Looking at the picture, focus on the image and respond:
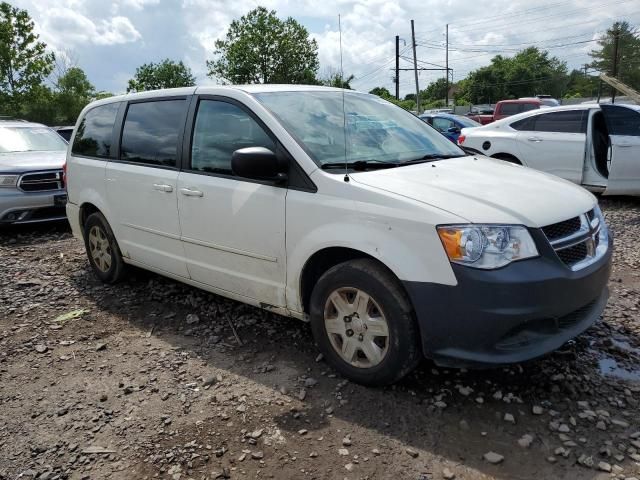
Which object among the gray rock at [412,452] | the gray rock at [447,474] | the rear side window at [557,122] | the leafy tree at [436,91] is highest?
the leafy tree at [436,91]

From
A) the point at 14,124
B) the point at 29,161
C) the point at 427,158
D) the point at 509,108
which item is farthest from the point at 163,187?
the point at 509,108

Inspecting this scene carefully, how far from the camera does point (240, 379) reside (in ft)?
11.3

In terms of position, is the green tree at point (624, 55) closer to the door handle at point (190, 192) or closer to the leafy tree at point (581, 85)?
the leafy tree at point (581, 85)

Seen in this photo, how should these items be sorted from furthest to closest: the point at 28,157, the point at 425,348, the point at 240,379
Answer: the point at 28,157 < the point at 240,379 < the point at 425,348

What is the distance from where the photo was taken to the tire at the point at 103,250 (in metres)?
5.06

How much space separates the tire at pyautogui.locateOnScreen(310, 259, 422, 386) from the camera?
2932 millimetres

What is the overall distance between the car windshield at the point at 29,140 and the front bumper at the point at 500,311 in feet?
25.5

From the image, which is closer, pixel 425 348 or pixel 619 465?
pixel 619 465

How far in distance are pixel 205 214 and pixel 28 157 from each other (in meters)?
5.54

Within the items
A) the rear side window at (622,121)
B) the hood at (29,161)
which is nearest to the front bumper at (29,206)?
the hood at (29,161)

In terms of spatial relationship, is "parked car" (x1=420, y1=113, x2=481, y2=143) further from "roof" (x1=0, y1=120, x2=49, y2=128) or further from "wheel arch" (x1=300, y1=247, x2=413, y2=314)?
"wheel arch" (x1=300, y1=247, x2=413, y2=314)

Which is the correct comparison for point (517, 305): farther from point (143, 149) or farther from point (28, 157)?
point (28, 157)

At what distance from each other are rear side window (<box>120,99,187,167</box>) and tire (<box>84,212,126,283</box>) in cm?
76

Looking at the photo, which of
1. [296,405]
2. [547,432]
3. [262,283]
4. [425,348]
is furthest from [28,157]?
[547,432]
